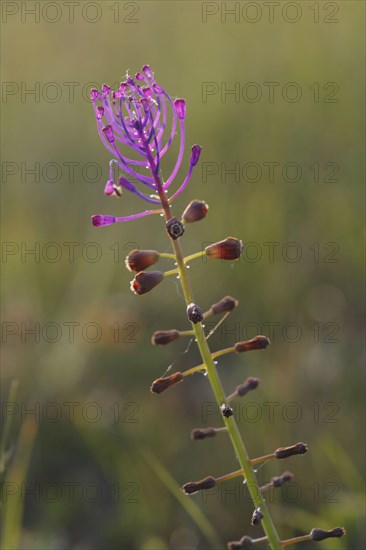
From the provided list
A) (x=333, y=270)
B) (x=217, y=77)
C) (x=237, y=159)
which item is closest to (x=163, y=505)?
(x=333, y=270)

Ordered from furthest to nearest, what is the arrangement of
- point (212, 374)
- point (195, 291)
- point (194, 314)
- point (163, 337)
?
point (195, 291) → point (163, 337) → point (212, 374) → point (194, 314)

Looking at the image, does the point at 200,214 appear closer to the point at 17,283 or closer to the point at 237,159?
the point at 17,283

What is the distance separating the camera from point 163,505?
12.6 ft

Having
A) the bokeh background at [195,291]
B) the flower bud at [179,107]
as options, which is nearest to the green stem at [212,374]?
the flower bud at [179,107]

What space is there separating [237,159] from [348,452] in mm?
3173

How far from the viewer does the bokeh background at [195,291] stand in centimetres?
379

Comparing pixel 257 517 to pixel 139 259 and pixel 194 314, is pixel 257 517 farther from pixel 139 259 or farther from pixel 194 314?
pixel 139 259

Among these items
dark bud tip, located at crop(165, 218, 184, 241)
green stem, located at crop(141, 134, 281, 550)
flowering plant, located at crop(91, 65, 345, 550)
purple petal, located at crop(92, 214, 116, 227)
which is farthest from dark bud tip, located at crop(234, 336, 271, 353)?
purple petal, located at crop(92, 214, 116, 227)

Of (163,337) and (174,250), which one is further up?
(174,250)

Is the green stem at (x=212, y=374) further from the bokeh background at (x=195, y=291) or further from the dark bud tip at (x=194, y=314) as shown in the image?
the bokeh background at (x=195, y=291)

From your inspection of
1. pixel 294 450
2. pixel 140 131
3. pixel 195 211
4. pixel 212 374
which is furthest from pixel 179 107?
pixel 294 450

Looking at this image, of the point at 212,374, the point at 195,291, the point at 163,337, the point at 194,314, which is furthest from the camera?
the point at 195,291

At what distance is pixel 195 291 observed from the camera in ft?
17.7

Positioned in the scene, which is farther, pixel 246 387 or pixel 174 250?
pixel 246 387
